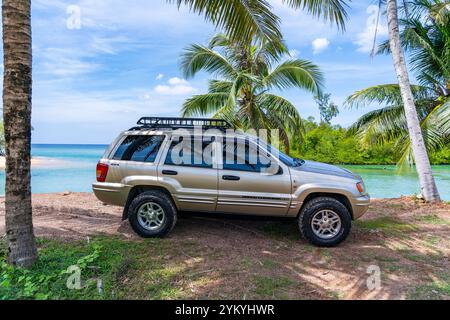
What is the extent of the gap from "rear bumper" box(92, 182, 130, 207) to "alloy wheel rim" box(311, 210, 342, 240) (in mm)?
3254

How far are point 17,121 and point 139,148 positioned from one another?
2.00 metres

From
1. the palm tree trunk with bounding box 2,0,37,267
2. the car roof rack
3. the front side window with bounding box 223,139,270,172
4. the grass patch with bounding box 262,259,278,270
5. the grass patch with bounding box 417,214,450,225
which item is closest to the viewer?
the palm tree trunk with bounding box 2,0,37,267

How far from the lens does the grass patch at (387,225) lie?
244 inches

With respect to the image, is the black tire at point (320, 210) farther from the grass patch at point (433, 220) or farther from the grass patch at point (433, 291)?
the grass patch at point (433, 220)

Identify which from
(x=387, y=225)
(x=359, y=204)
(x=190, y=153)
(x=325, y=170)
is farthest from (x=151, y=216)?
(x=387, y=225)

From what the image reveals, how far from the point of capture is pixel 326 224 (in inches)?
199

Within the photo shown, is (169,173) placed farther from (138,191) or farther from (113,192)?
(113,192)

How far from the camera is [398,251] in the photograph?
16.5ft

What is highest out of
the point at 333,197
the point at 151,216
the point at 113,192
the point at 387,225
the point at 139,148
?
the point at 139,148

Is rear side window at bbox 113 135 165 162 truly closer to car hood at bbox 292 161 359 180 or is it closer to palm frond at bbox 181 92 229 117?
car hood at bbox 292 161 359 180

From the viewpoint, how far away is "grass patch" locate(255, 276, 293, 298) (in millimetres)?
3588

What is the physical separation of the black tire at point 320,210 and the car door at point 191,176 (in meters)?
1.53

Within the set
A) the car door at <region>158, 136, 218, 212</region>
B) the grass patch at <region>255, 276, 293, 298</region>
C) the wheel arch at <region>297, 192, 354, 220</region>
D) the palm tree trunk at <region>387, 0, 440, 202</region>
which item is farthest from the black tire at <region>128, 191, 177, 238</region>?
the palm tree trunk at <region>387, 0, 440, 202</region>
